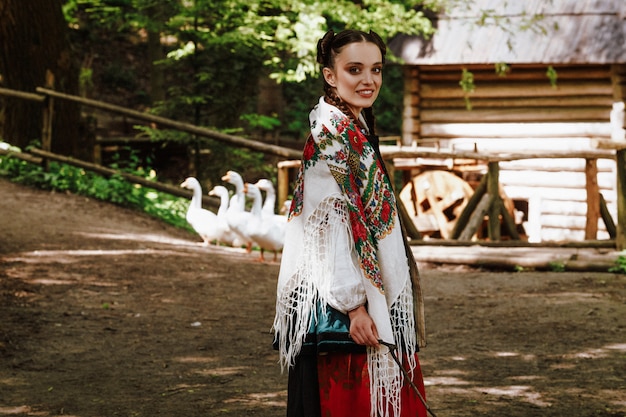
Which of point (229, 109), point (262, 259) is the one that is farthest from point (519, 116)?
point (262, 259)

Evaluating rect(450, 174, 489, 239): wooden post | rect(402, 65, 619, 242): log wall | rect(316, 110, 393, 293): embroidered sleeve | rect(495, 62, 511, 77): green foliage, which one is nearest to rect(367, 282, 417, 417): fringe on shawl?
rect(316, 110, 393, 293): embroidered sleeve

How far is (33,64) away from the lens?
1454cm

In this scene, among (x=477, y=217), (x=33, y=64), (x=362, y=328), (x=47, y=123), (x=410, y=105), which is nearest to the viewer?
(x=362, y=328)

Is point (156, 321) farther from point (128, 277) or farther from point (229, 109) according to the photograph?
point (229, 109)

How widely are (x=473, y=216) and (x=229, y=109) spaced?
8379mm

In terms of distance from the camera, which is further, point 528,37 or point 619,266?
point 528,37

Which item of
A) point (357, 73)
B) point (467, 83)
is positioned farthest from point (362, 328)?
point (467, 83)

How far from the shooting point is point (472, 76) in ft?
55.3

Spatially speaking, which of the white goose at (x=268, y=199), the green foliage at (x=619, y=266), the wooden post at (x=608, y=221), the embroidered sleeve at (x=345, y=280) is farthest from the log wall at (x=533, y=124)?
the embroidered sleeve at (x=345, y=280)

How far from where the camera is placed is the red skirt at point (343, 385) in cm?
315

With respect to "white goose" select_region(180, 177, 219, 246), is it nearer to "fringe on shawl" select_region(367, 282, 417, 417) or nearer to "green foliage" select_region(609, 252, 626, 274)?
"green foliage" select_region(609, 252, 626, 274)

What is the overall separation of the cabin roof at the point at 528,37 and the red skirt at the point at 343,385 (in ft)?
44.2

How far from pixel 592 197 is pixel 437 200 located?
536 cm

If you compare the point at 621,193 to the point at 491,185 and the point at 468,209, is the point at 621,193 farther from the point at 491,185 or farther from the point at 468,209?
the point at 468,209
